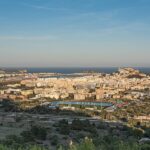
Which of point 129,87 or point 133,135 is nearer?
point 133,135

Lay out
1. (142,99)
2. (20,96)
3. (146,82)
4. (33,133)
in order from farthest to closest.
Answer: (146,82) → (20,96) → (142,99) → (33,133)

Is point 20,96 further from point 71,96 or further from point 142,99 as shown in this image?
point 142,99

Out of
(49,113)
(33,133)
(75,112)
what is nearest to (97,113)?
(75,112)

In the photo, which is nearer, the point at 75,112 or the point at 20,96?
the point at 75,112

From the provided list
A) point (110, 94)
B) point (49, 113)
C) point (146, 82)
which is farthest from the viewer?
point (146, 82)

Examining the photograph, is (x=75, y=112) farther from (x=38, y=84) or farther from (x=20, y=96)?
(x=38, y=84)

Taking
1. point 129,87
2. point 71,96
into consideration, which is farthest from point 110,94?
point 129,87

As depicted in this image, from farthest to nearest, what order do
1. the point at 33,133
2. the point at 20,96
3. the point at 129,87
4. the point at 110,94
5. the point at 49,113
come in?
the point at 129,87 < the point at 110,94 < the point at 20,96 < the point at 49,113 < the point at 33,133

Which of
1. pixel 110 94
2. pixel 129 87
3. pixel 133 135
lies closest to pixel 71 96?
pixel 110 94

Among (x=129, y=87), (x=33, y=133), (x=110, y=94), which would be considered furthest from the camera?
(x=129, y=87)
